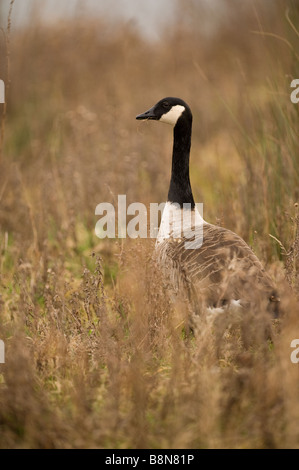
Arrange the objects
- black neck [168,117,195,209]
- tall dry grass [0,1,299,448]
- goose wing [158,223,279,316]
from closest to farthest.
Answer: tall dry grass [0,1,299,448] < goose wing [158,223,279,316] < black neck [168,117,195,209]

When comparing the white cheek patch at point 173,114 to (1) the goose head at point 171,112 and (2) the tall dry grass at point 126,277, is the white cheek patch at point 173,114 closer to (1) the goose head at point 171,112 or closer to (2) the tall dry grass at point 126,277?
(1) the goose head at point 171,112

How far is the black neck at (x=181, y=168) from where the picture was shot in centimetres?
385

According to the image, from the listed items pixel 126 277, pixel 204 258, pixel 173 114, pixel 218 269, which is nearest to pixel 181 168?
pixel 173 114

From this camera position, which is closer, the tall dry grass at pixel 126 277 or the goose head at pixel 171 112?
the tall dry grass at pixel 126 277

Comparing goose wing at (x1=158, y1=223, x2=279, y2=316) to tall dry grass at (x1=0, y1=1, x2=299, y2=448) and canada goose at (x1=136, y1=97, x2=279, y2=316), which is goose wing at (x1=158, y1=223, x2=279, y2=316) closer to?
canada goose at (x1=136, y1=97, x2=279, y2=316)

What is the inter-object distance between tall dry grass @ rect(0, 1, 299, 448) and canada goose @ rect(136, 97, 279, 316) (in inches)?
5.4

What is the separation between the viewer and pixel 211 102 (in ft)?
31.2

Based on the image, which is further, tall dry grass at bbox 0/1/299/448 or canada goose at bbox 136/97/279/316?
canada goose at bbox 136/97/279/316

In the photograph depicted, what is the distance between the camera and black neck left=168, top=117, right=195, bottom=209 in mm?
3850

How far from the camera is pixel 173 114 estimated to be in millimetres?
3934

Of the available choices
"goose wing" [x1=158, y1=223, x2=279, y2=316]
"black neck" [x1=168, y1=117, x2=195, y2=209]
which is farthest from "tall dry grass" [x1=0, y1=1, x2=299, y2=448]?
"black neck" [x1=168, y1=117, x2=195, y2=209]

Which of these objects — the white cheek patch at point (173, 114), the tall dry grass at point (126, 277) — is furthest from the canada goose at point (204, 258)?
the tall dry grass at point (126, 277)

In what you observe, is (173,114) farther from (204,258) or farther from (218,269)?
(218,269)

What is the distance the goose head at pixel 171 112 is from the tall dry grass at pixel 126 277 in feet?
0.55
